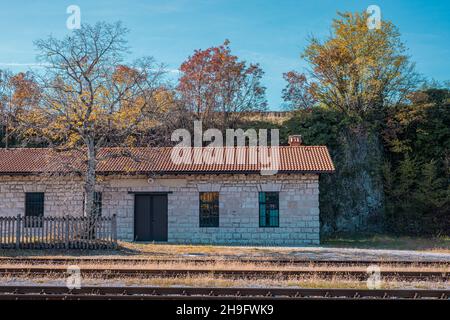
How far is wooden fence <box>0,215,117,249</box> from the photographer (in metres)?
18.1

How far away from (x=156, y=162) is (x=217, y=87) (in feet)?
43.4

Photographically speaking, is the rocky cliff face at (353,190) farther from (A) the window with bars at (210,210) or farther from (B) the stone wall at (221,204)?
(A) the window with bars at (210,210)

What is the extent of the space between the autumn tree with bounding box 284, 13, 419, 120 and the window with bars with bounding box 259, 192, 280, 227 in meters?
10.5

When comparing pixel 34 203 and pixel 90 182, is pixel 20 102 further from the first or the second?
pixel 90 182

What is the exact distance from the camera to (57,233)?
1838 centimetres

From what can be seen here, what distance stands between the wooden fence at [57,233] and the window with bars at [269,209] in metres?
7.00

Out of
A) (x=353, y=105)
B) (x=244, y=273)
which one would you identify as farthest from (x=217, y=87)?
(x=244, y=273)

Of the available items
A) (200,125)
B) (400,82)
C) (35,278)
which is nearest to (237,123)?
(200,125)

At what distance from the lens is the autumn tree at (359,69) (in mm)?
31016

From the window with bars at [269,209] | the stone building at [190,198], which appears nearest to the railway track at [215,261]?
the stone building at [190,198]

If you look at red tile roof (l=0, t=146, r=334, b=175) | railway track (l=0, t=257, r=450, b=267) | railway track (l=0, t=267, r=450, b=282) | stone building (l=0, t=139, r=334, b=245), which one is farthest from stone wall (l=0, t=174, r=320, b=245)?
railway track (l=0, t=267, r=450, b=282)

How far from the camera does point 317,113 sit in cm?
3047

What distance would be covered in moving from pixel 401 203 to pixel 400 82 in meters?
8.19
